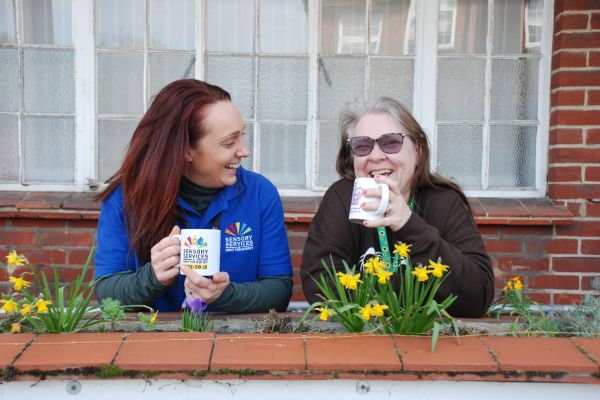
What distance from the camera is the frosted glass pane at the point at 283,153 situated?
12.9 ft

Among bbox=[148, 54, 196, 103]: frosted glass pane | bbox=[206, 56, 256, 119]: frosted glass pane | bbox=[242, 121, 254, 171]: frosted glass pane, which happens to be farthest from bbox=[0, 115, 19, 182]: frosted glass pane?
bbox=[242, 121, 254, 171]: frosted glass pane

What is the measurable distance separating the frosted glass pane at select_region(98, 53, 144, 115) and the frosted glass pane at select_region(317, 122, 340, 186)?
1.08 meters

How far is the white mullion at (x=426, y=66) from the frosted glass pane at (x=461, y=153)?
7 centimetres

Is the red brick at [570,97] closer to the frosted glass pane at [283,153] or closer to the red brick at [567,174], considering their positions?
the red brick at [567,174]

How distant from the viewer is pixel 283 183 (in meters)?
3.95

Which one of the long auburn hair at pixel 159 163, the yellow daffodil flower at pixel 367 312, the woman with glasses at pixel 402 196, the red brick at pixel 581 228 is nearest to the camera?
the yellow daffodil flower at pixel 367 312

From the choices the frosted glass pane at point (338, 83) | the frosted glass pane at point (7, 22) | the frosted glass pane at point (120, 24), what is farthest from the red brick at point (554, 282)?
the frosted glass pane at point (7, 22)

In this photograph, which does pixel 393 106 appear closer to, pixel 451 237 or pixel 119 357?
pixel 451 237

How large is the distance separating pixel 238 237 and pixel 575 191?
7.51ft

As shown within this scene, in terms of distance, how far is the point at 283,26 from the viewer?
3867 millimetres

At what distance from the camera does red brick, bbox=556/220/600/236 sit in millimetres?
3719

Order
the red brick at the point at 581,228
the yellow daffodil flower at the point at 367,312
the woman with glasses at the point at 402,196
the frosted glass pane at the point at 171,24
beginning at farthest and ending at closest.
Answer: the frosted glass pane at the point at 171,24 → the red brick at the point at 581,228 → the woman with glasses at the point at 402,196 → the yellow daffodil flower at the point at 367,312

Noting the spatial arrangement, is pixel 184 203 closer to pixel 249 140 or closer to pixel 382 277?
pixel 382 277

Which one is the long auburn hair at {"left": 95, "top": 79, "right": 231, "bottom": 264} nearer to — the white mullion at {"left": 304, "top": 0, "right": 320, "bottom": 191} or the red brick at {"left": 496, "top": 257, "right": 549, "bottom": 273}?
the white mullion at {"left": 304, "top": 0, "right": 320, "bottom": 191}
